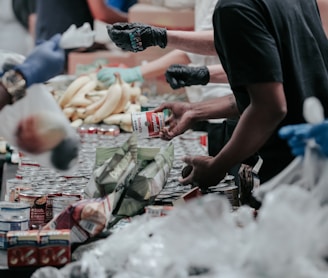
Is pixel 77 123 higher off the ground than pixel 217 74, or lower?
lower

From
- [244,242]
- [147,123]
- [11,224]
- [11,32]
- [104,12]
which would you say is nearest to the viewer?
[244,242]

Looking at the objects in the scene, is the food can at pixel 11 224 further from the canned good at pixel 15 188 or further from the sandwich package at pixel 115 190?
the canned good at pixel 15 188

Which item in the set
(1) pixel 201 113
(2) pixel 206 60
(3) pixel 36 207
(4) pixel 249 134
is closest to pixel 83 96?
(2) pixel 206 60

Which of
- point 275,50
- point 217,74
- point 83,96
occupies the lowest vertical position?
point 83,96

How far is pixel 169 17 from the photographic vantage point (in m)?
5.21

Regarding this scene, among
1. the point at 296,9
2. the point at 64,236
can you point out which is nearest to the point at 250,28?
the point at 296,9

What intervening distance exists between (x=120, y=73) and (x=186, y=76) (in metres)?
1.35

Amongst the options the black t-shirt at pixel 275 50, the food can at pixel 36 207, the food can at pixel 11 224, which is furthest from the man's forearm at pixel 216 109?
the food can at pixel 11 224

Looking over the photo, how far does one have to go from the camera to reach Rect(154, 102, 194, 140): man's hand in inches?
123

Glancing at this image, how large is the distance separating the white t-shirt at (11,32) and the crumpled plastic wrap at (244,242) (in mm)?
5150

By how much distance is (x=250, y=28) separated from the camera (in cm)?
216

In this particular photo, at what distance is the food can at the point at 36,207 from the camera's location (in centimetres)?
236

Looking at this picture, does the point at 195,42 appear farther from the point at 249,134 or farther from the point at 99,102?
the point at 249,134

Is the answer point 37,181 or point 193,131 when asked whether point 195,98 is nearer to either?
point 193,131
